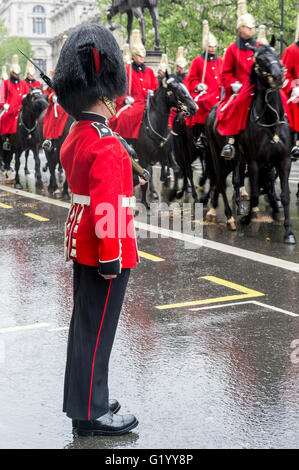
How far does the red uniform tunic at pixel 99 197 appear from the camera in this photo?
3840mm

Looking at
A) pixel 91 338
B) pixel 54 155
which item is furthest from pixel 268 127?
pixel 54 155

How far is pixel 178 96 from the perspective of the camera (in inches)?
473

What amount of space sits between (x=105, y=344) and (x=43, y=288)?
3.39 metres

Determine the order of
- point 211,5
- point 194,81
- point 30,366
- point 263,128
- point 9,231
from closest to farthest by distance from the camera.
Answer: point 30,366 < point 263,128 < point 9,231 < point 194,81 < point 211,5

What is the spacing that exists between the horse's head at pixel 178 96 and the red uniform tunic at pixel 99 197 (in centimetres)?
781

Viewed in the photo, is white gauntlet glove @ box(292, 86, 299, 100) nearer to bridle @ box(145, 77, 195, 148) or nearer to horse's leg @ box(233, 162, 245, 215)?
horse's leg @ box(233, 162, 245, 215)

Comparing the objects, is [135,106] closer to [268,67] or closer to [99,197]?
[268,67]

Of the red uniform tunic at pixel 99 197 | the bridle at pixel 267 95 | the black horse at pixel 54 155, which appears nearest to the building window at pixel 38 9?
the black horse at pixel 54 155

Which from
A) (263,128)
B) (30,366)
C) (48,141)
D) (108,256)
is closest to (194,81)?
(48,141)

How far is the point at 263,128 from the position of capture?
9859mm

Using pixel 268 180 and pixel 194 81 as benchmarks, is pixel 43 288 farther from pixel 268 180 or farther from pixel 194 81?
pixel 194 81

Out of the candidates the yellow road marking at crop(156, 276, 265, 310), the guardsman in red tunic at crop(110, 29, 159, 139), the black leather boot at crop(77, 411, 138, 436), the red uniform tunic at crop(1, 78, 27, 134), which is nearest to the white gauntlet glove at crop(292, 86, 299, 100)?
the guardsman in red tunic at crop(110, 29, 159, 139)

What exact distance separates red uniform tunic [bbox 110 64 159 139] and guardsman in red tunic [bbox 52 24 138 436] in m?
8.69

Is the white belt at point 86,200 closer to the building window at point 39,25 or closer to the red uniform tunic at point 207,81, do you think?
the red uniform tunic at point 207,81
